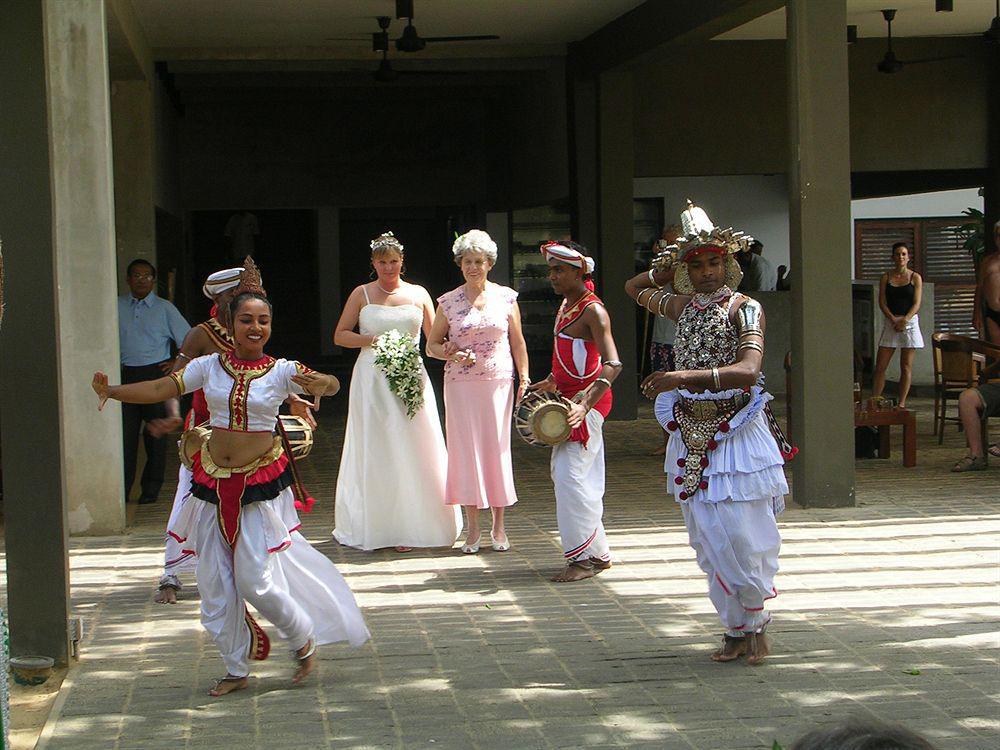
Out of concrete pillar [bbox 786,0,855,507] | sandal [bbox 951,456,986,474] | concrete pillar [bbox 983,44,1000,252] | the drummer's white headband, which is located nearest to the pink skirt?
the drummer's white headband

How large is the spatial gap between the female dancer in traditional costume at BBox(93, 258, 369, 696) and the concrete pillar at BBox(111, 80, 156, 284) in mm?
8821

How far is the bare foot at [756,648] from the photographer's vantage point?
5.88 meters

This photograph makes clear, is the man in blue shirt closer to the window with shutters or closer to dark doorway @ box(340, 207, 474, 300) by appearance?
dark doorway @ box(340, 207, 474, 300)

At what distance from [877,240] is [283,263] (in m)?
10.8

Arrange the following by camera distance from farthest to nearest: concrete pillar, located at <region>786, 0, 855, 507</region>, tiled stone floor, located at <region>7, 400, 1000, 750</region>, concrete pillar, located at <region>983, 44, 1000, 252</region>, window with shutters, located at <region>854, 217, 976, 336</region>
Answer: window with shutters, located at <region>854, 217, 976, 336</region>
concrete pillar, located at <region>983, 44, 1000, 252</region>
concrete pillar, located at <region>786, 0, 855, 507</region>
tiled stone floor, located at <region>7, 400, 1000, 750</region>

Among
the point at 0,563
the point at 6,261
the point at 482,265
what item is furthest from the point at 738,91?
the point at 6,261

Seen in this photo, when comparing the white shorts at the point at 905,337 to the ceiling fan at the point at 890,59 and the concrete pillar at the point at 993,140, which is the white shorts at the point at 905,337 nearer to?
the concrete pillar at the point at 993,140

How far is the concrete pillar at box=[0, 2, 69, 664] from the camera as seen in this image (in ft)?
19.0

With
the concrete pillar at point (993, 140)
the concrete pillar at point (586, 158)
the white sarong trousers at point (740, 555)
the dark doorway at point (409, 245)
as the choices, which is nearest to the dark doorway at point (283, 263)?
the dark doorway at point (409, 245)

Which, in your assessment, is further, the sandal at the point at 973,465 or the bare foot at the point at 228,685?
the sandal at the point at 973,465

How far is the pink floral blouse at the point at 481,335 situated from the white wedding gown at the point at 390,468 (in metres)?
0.39

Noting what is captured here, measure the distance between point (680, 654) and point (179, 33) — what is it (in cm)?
1046

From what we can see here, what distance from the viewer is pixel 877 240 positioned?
22.5m

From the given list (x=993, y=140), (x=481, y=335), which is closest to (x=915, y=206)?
(x=993, y=140)
